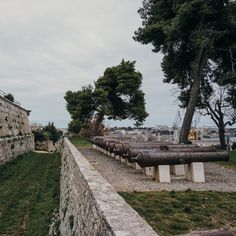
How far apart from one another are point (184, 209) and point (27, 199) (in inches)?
339

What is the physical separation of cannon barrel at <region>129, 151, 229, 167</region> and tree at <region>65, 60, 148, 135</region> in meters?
23.4

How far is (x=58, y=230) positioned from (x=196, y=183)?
3.81 m

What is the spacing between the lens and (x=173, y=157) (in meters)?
9.32

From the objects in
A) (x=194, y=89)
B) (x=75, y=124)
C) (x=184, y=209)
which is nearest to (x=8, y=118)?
(x=75, y=124)

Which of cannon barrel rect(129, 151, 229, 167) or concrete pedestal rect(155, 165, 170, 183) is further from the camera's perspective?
concrete pedestal rect(155, 165, 170, 183)

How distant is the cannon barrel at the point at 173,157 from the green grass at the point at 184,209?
5.18 feet

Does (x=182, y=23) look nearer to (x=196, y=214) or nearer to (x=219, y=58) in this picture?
(x=219, y=58)

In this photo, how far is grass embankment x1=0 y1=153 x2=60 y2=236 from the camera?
32.9 feet

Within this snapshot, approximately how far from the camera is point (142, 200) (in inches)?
265

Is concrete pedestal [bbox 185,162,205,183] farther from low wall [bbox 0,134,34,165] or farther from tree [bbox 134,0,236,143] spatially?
low wall [bbox 0,134,34,165]

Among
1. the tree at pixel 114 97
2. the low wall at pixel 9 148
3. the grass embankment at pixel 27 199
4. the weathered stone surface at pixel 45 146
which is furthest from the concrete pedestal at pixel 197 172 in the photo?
the weathered stone surface at pixel 45 146

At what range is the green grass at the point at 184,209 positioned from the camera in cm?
519

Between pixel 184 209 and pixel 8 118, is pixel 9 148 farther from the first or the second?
pixel 184 209

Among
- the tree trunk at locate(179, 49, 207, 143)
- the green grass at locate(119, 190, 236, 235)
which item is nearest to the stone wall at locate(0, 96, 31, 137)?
the tree trunk at locate(179, 49, 207, 143)
